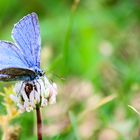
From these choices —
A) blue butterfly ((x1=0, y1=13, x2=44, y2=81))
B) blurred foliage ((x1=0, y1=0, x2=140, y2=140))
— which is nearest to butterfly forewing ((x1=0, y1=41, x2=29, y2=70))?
blue butterfly ((x1=0, y1=13, x2=44, y2=81))

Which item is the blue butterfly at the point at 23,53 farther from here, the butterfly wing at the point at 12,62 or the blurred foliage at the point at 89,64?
the blurred foliage at the point at 89,64

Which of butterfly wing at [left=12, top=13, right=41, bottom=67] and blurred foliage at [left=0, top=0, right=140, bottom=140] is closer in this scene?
butterfly wing at [left=12, top=13, right=41, bottom=67]

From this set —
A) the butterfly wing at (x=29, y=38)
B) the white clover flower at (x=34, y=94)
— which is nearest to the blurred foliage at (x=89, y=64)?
the white clover flower at (x=34, y=94)

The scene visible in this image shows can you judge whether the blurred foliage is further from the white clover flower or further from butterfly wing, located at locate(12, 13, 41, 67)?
butterfly wing, located at locate(12, 13, 41, 67)

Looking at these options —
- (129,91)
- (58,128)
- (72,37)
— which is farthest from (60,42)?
(58,128)

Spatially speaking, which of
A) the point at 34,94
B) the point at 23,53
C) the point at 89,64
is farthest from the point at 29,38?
the point at 89,64

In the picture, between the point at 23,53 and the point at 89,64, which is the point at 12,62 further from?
the point at 89,64
